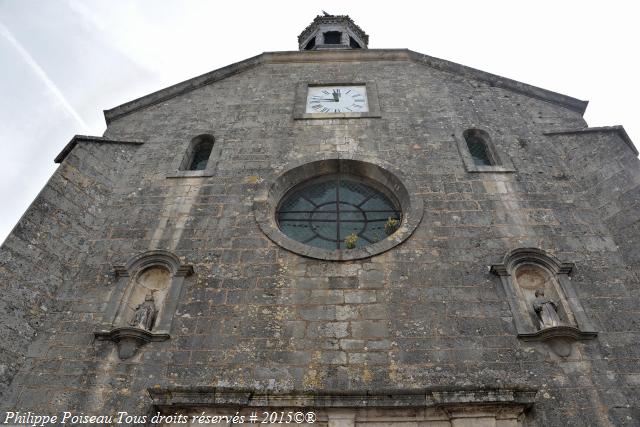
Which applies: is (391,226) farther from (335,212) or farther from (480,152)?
(480,152)

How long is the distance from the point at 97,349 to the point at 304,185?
4.04 metres

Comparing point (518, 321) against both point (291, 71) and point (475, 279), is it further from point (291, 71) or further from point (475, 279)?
point (291, 71)

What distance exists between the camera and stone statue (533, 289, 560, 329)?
562 centimetres

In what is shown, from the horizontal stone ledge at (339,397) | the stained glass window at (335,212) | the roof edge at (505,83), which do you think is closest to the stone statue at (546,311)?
the horizontal stone ledge at (339,397)

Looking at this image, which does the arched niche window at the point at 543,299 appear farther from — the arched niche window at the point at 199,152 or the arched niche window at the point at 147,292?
the arched niche window at the point at 199,152

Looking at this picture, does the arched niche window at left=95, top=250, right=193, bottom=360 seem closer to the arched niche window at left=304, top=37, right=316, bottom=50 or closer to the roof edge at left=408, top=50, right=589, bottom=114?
the roof edge at left=408, top=50, right=589, bottom=114

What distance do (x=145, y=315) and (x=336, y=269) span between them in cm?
239

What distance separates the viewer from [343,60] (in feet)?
36.4

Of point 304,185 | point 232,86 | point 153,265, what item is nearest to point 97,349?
point 153,265

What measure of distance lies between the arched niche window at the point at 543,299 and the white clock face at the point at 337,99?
14.1 feet

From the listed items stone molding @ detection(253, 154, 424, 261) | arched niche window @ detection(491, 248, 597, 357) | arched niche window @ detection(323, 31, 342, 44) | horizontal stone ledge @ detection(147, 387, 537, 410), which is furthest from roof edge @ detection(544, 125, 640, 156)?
arched niche window @ detection(323, 31, 342, 44)

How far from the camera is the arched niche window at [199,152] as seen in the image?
8.67 metres

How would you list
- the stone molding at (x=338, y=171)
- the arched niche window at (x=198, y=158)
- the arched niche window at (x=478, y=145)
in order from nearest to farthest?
the stone molding at (x=338, y=171)
the arched niche window at (x=198, y=158)
the arched niche window at (x=478, y=145)

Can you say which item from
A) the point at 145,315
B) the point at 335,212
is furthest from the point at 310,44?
the point at 145,315
